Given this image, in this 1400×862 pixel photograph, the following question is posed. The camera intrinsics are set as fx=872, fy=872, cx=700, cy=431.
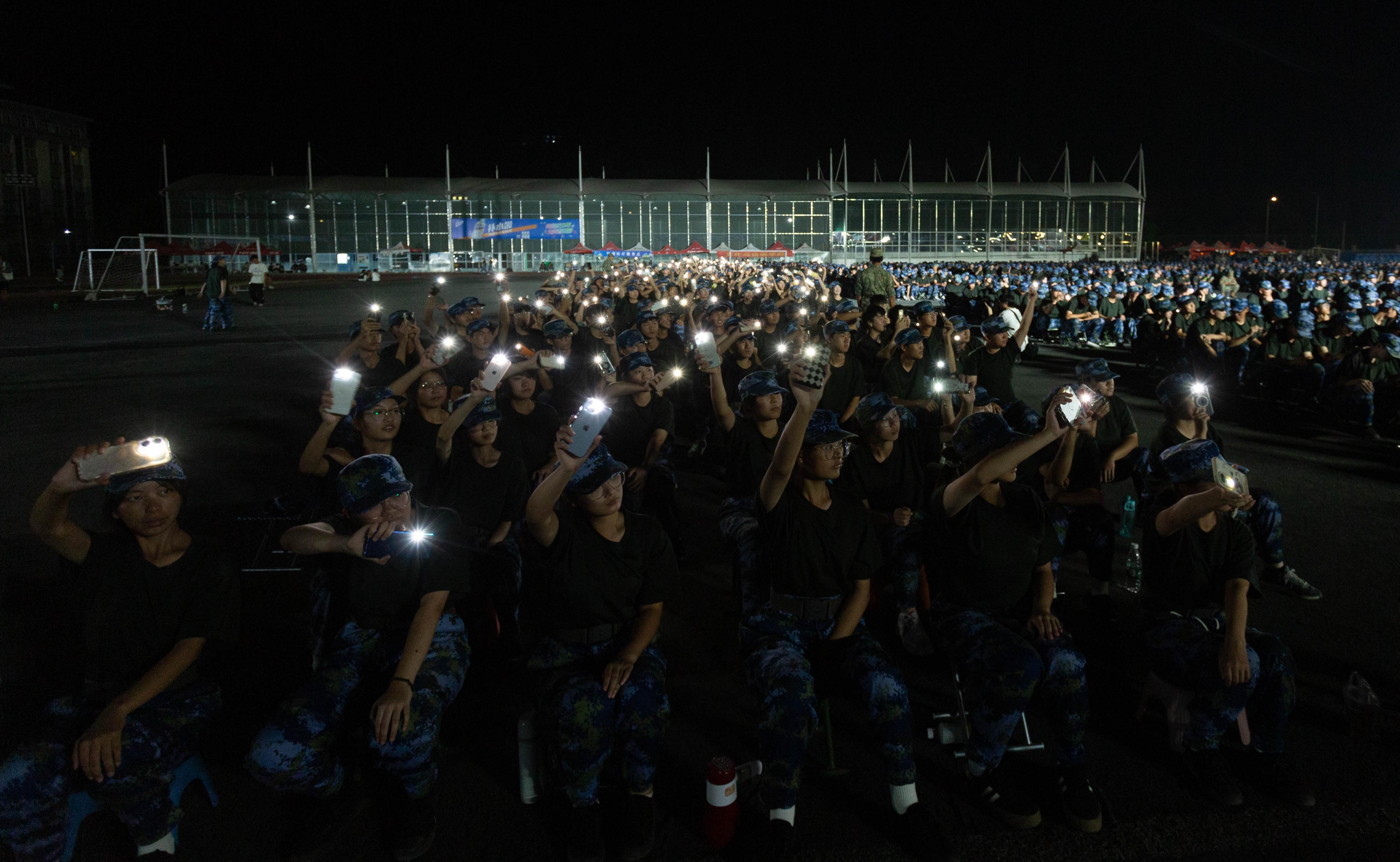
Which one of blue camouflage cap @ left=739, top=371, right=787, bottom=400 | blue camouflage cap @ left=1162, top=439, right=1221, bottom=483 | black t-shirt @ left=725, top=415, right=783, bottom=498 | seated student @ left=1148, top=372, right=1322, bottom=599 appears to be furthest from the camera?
seated student @ left=1148, top=372, right=1322, bottom=599

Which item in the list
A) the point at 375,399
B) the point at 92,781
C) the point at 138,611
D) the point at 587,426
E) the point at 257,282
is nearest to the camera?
the point at 92,781

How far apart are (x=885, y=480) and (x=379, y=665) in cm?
295

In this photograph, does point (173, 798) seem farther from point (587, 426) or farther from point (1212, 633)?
point (1212, 633)

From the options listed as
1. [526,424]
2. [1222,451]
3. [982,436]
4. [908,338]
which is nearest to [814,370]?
[982,436]

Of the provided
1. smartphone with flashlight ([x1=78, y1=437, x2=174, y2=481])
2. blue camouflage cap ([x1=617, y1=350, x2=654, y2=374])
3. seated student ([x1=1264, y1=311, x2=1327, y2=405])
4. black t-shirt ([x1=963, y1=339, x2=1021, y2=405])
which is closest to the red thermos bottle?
smartphone with flashlight ([x1=78, y1=437, x2=174, y2=481])

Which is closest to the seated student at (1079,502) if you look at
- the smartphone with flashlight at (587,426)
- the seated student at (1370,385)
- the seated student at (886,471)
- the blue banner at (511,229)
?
the seated student at (886,471)

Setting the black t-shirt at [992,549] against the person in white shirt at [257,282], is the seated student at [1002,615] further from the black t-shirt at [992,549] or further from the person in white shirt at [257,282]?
the person in white shirt at [257,282]

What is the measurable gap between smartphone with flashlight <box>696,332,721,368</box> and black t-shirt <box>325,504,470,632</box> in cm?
181

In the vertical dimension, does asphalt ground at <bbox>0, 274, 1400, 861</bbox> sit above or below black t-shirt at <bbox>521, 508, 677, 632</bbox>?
below

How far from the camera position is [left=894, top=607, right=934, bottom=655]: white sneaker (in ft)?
15.1

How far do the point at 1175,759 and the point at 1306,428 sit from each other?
9.96 m

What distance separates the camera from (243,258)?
58.4 m

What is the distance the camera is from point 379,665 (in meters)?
3.77

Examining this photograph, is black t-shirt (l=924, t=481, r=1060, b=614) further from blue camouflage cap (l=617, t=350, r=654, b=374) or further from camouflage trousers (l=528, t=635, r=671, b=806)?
blue camouflage cap (l=617, t=350, r=654, b=374)
